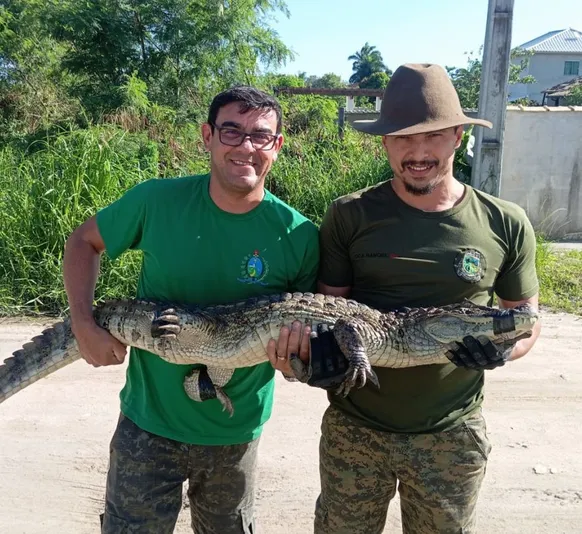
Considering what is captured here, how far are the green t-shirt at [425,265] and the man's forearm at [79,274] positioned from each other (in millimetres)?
1001

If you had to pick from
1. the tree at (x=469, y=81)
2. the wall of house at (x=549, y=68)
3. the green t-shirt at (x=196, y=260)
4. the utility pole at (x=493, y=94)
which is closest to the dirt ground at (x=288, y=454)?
the green t-shirt at (x=196, y=260)

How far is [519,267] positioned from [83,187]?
5719 millimetres

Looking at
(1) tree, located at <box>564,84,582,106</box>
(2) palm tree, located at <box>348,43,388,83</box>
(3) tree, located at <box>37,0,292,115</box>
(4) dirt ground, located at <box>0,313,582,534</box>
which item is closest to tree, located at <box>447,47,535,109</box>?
(1) tree, located at <box>564,84,582,106</box>

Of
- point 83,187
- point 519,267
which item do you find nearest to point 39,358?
point 519,267

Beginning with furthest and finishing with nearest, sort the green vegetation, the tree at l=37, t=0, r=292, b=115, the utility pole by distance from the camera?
the tree at l=37, t=0, r=292, b=115, the utility pole, the green vegetation

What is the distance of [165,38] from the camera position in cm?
1193

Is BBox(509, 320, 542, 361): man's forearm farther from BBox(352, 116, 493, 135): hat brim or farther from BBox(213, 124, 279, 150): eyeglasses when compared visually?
BBox(213, 124, 279, 150): eyeglasses

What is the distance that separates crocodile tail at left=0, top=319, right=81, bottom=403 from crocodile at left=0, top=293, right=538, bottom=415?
0.35 meters

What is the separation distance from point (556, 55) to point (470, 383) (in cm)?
6331

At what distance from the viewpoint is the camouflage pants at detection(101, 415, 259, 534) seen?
2.27m

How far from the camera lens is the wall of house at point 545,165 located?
9.68 meters

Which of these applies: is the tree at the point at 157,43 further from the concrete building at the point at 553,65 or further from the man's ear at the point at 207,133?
the concrete building at the point at 553,65

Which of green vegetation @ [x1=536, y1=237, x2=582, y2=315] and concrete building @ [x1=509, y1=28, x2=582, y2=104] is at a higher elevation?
concrete building @ [x1=509, y1=28, x2=582, y2=104]

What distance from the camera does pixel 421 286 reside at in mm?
2350
